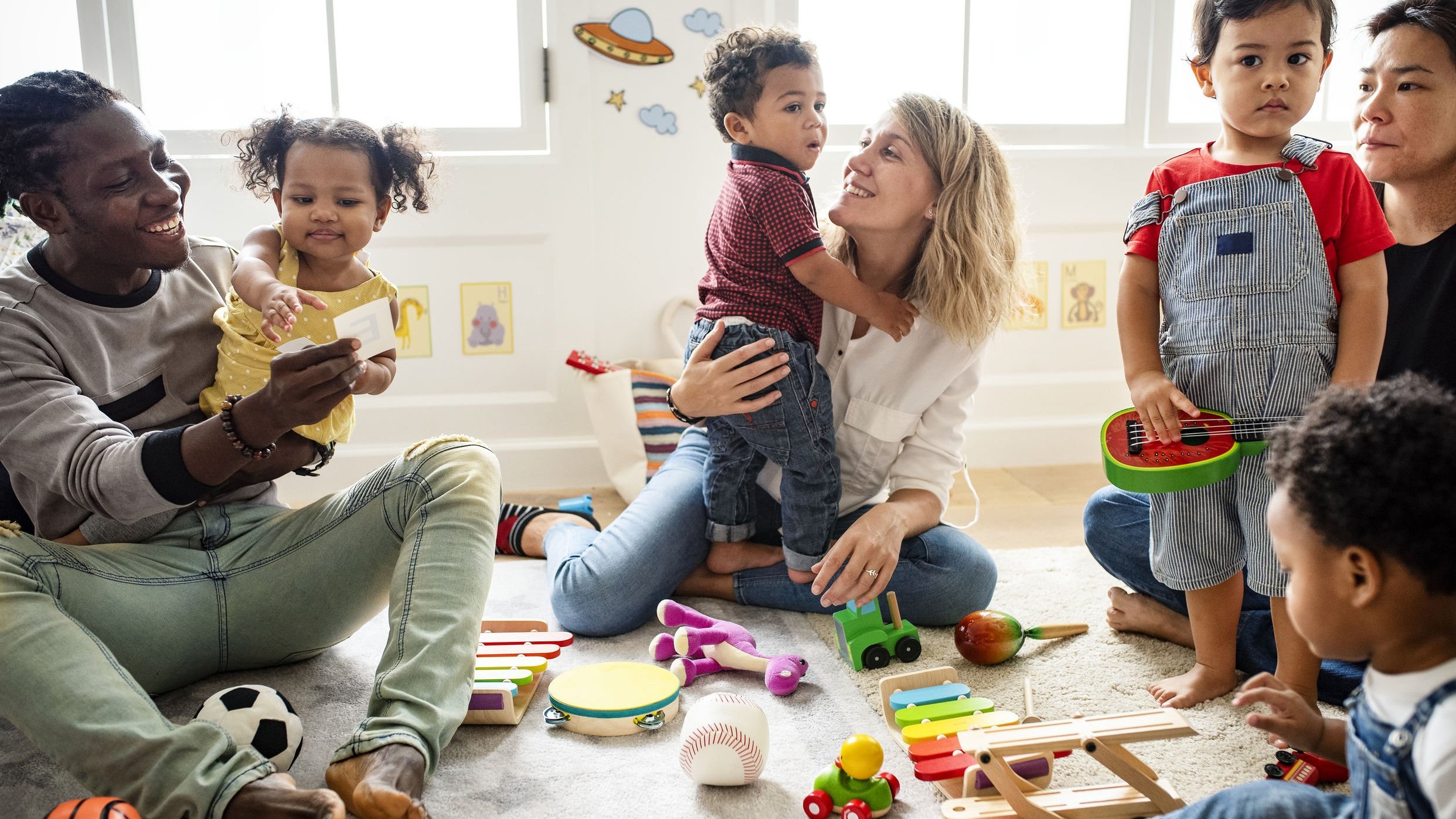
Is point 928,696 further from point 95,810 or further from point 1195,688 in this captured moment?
point 95,810

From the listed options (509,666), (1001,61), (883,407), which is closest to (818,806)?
(509,666)

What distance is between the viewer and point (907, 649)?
172 cm

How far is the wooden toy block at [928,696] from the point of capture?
4.71 feet

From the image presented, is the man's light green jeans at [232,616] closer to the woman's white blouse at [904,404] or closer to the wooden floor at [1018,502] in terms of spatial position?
the woman's white blouse at [904,404]

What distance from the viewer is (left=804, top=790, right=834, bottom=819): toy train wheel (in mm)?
1253

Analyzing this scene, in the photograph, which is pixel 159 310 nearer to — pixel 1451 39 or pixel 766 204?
pixel 766 204

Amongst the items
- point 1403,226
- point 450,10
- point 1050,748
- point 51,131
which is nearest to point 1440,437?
point 1050,748

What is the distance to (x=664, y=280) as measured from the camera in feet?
9.52

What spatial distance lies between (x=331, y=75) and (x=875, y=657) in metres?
2.00

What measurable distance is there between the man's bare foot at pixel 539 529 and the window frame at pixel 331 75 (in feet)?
3.00

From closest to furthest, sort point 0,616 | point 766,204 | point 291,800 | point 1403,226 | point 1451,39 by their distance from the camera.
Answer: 1. point 291,800
2. point 0,616
3. point 1451,39
4. point 1403,226
5. point 766,204

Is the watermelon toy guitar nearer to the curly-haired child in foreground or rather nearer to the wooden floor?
the wooden floor

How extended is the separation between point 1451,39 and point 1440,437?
971 millimetres

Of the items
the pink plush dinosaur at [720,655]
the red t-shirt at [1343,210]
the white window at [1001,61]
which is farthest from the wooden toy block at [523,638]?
the white window at [1001,61]
